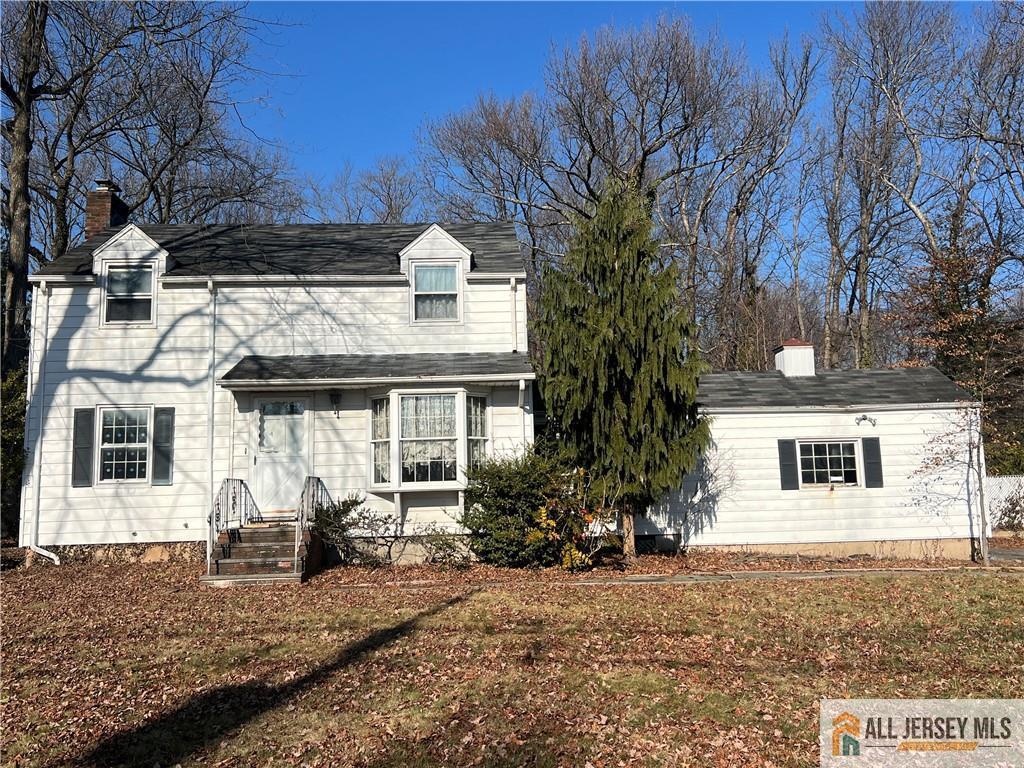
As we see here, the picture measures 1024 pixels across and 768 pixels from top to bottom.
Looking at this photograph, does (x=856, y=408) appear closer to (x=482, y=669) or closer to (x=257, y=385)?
(x=482, y=669)

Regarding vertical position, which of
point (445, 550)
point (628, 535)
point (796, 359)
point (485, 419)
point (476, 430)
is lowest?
point (445, 550)

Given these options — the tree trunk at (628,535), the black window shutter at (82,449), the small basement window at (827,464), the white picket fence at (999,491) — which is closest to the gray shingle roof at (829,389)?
the small basement window at (827,464)

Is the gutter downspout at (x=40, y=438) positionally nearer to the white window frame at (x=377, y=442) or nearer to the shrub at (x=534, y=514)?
the white window frame at (x=377, y=442)

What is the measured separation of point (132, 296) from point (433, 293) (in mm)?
5978

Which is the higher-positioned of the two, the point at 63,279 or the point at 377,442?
the point at 63,279

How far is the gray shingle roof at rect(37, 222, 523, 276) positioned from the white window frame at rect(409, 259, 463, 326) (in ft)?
1.29

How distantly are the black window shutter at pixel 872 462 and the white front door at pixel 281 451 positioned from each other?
11.0 metres

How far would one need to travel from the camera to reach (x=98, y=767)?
17.4 feet

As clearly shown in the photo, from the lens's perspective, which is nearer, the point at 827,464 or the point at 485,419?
the point at 485,419

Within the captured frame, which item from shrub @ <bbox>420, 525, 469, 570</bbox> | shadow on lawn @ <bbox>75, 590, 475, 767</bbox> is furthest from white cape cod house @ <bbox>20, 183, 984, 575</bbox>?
shadow on lawn @ <bbox>75, 590, 475, 767</bbox>

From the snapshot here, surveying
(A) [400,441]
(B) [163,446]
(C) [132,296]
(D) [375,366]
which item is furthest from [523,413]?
(C) [132,296]

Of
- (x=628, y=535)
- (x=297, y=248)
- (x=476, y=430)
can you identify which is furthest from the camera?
(x=297, y=248)

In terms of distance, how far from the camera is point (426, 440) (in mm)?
13562

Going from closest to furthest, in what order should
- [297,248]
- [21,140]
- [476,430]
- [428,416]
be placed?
[428,416], [476,430], [21,140], [297,248]
